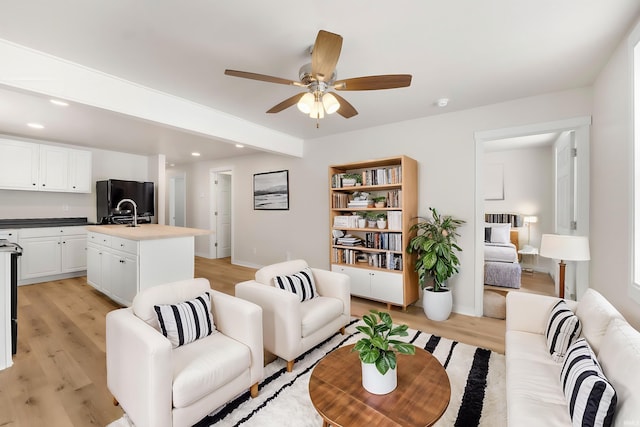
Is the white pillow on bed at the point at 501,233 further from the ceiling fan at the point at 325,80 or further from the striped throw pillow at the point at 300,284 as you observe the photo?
the ceiling fan at the point at 325,80

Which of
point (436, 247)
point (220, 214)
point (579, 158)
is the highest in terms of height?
point (579, 158)

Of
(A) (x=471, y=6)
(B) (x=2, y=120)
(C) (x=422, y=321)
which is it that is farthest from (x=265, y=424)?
(B) (x=2, y=120)

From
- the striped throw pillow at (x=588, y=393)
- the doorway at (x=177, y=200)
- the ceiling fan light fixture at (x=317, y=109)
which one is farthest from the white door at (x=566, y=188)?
the doorway at (x=177, y=200)

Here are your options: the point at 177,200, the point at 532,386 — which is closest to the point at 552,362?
the point at 532,386

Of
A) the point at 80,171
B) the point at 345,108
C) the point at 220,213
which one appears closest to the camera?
the point at 345,108

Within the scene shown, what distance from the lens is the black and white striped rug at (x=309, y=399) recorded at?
1620mm

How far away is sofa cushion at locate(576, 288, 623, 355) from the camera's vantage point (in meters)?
1.45

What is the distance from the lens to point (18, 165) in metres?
4.33

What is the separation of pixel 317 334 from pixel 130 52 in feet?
8.59

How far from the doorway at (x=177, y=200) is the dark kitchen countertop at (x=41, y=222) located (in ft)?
7.99

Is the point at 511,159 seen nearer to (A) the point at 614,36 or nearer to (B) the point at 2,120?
(A) the point at 614,36

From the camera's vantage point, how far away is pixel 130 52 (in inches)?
80.7

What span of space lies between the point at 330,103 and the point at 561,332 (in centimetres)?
212

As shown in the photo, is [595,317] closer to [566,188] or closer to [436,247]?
[436,247]
